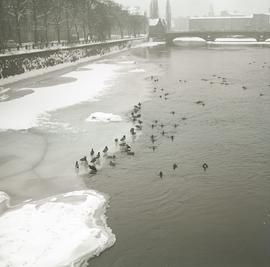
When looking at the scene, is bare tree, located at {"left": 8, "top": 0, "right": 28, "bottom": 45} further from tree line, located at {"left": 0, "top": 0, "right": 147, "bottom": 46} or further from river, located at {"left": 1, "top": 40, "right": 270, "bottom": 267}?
river, located at {"left": 1, "top": 40, "right": 270, "bottom": 267}

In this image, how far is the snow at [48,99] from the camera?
29.0 m

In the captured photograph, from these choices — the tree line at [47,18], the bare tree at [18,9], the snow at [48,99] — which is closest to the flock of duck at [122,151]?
the snow at [48,99]

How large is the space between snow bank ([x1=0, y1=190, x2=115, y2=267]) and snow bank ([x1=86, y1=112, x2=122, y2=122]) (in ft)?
40.2

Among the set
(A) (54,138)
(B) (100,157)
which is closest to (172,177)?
(B) (100,157)

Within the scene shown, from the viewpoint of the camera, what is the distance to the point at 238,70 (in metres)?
58.6

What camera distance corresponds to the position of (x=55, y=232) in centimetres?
1353

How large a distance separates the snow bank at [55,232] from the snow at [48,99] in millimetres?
12583

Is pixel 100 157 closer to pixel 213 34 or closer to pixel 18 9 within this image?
pixel 18 9

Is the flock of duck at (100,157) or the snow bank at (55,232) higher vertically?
the flock of duck at (100,157)

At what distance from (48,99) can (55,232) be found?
82.0ft

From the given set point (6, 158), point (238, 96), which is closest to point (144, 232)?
point (6, 158)

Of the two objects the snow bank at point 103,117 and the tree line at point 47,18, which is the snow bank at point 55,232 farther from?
the tree line at point 47,18

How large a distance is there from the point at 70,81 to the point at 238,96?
68.3 feet

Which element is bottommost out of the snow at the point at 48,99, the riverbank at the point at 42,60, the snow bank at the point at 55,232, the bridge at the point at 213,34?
the snow bank at the point at 55,232
